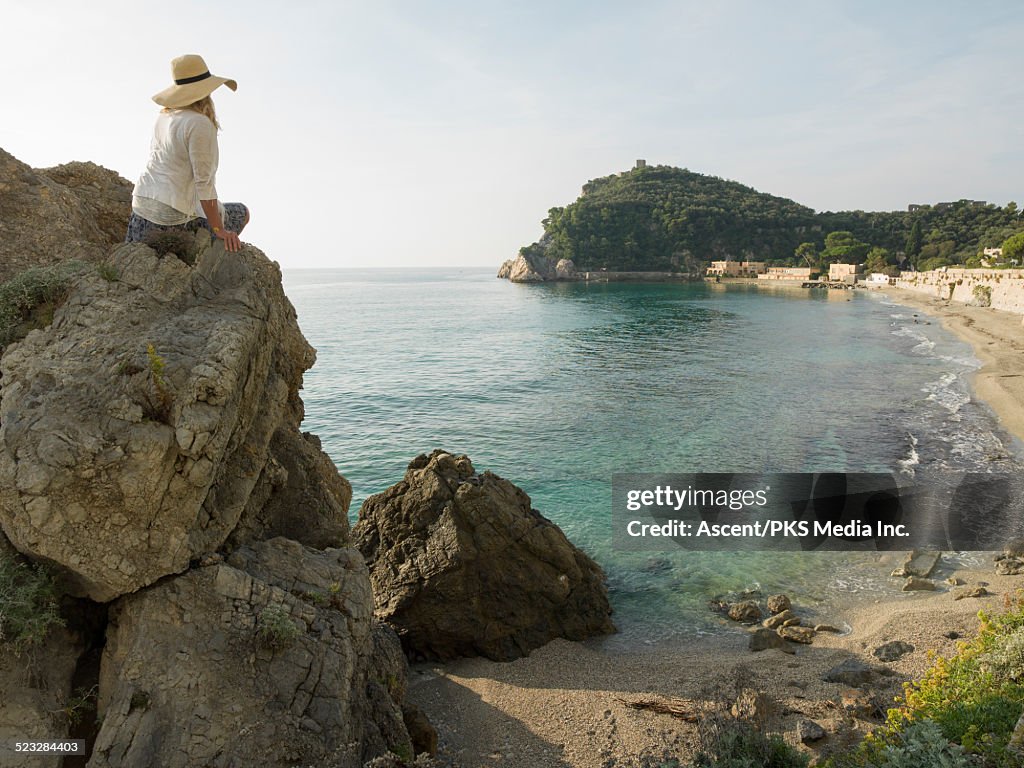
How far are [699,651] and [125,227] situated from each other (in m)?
11.4

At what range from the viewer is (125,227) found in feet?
27.6

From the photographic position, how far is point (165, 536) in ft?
18.4

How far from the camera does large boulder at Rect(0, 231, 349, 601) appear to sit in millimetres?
5230

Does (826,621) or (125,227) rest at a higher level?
(125,227)

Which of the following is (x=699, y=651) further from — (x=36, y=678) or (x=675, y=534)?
(x=36, y=678)

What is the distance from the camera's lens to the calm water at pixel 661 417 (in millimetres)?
15367

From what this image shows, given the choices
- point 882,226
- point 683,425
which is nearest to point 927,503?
point 683,425

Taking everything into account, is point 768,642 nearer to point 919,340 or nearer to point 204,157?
point 204,157

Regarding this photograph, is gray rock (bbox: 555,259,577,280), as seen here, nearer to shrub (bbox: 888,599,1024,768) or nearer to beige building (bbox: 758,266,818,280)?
beige building (bbox: 758,266,818,280)

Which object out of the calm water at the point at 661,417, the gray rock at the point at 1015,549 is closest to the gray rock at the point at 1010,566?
the gray rock at the point at 1015,549

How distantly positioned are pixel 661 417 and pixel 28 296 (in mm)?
26860

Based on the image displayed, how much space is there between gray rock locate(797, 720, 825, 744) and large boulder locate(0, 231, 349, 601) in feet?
23.9

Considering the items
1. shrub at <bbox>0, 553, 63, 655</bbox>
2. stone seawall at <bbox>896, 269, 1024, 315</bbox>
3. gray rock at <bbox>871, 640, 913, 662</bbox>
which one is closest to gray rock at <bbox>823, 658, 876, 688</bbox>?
→ gray rock at <bbox>871, 640, 913, 662</bbox>

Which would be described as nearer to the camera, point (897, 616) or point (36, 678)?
point (36, 678)
